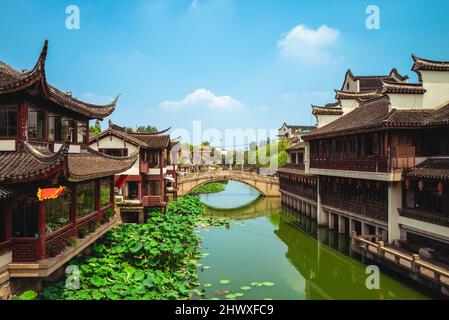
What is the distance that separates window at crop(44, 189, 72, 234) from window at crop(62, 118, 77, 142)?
235 cm

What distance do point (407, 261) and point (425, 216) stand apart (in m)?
2.05

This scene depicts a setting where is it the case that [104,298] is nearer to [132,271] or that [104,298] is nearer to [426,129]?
[132,271]

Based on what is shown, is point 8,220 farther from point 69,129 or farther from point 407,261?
point 407,261

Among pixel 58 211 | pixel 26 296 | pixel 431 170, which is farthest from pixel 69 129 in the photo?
pixel 431 170

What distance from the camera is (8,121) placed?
415 inches

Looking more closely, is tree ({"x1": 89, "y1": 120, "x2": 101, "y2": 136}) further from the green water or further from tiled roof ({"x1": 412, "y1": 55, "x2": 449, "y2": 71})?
tiled roof ({"x1": 412, "y1": 55, "x2": 449, "y2": 71})

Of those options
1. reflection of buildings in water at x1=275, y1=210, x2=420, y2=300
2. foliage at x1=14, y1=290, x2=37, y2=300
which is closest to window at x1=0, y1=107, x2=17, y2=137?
foliage at x1=14, y1=290, x2=37, y2=300

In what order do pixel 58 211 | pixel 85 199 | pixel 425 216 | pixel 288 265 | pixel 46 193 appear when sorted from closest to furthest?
pixel 46 193 < pixel 58 211 < pixel 425 216 < pixel 85 199 < pixel 288 265

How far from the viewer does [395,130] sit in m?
16.2

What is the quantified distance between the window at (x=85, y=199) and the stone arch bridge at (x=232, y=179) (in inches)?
1087

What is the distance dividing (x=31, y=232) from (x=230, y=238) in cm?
1567

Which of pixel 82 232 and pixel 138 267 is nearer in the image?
pixel 82 232

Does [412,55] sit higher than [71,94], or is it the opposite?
[412,55]
